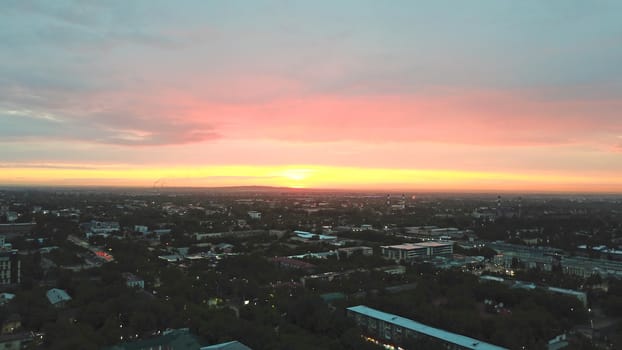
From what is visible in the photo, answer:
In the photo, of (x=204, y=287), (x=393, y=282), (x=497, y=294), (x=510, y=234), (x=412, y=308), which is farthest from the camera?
(x=510, y=234)

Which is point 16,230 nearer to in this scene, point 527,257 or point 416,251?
point 416,251

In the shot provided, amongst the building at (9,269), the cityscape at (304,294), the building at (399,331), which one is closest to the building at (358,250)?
the cityscape at (304,294)

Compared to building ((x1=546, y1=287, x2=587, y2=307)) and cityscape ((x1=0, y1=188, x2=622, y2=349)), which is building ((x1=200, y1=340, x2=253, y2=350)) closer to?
cityscape ((x1=0, y1=188, x2=622, y2=349))

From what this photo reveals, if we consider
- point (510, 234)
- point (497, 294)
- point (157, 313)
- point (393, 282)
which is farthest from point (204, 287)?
point (510, 234)

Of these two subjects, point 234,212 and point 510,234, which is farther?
point 234,212

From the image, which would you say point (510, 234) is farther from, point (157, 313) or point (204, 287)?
point (157, 313)
